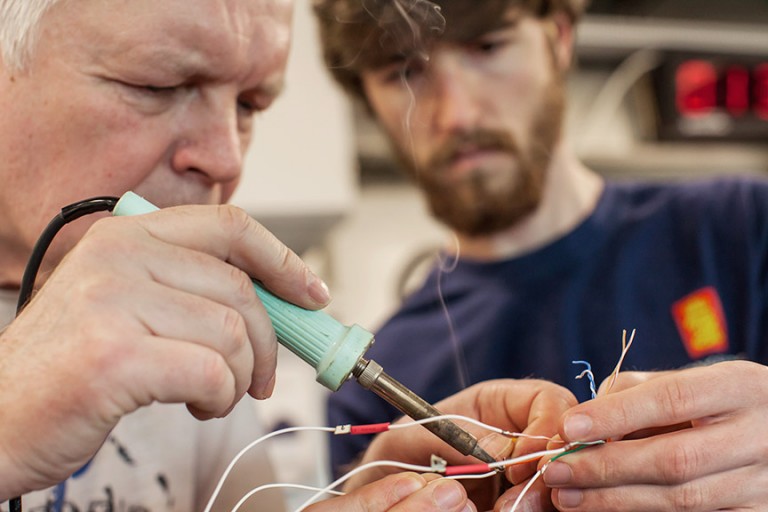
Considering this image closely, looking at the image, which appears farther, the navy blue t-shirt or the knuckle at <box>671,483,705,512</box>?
the navy blue t-shirt


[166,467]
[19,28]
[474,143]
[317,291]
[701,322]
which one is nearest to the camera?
[317,291]

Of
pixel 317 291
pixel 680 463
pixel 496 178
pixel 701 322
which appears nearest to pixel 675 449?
pixel 680 463

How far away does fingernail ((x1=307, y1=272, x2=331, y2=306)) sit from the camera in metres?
0.56

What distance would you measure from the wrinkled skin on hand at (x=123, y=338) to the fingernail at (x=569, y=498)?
294mm

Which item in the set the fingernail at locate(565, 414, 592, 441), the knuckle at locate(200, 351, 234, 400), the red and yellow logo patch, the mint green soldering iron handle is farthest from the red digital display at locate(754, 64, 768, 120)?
the knuckle at locate(200, 351, 234, 400)

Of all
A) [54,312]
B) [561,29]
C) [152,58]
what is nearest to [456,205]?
[561,29]

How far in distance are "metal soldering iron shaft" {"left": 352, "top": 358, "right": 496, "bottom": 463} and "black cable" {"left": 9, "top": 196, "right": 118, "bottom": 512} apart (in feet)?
0.86

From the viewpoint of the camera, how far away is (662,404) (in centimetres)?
58

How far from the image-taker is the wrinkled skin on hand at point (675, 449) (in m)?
0.58

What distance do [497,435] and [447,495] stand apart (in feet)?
0.40

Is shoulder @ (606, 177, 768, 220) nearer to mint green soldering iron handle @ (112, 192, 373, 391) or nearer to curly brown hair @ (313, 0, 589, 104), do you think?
curly brown hair @ (313, 0, 589, 104)

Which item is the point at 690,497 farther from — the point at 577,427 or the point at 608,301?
the point at 608,301

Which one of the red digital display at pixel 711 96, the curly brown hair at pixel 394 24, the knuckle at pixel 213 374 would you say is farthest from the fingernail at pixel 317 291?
the red digital display at pixel 711 96

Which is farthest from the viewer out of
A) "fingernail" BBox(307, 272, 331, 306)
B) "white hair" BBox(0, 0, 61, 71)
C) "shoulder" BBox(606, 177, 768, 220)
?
"shoulder" BBox(606, 177, 768, 220)
